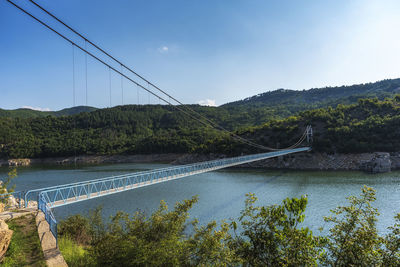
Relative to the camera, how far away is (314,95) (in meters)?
99.9

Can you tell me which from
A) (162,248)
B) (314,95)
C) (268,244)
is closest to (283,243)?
(268,244)

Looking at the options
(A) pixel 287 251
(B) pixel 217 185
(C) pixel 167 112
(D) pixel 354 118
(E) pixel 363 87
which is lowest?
(B) pixel 217 185

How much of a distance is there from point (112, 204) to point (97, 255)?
29.7ft

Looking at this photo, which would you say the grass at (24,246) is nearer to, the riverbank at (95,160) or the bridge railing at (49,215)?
the bridge railing at (49,215)

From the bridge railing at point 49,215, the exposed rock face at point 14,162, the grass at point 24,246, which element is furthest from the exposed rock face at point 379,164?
the exposed rock face at point 14,162

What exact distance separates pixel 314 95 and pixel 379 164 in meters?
83.1

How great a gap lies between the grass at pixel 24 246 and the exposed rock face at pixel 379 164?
26.6 metres

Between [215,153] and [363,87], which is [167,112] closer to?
[215,153]

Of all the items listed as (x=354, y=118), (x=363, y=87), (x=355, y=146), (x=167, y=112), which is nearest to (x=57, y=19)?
(x=355, y=146)

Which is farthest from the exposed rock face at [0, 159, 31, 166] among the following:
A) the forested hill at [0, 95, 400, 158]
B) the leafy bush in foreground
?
the leafy bush in foreground

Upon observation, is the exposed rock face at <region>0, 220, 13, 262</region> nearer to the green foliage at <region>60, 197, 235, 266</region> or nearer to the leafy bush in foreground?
the leafy bush in foreground

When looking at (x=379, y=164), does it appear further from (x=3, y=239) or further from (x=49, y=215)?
(x=3, y=239)

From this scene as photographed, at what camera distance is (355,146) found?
2803 cm

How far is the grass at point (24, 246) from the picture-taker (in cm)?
448
